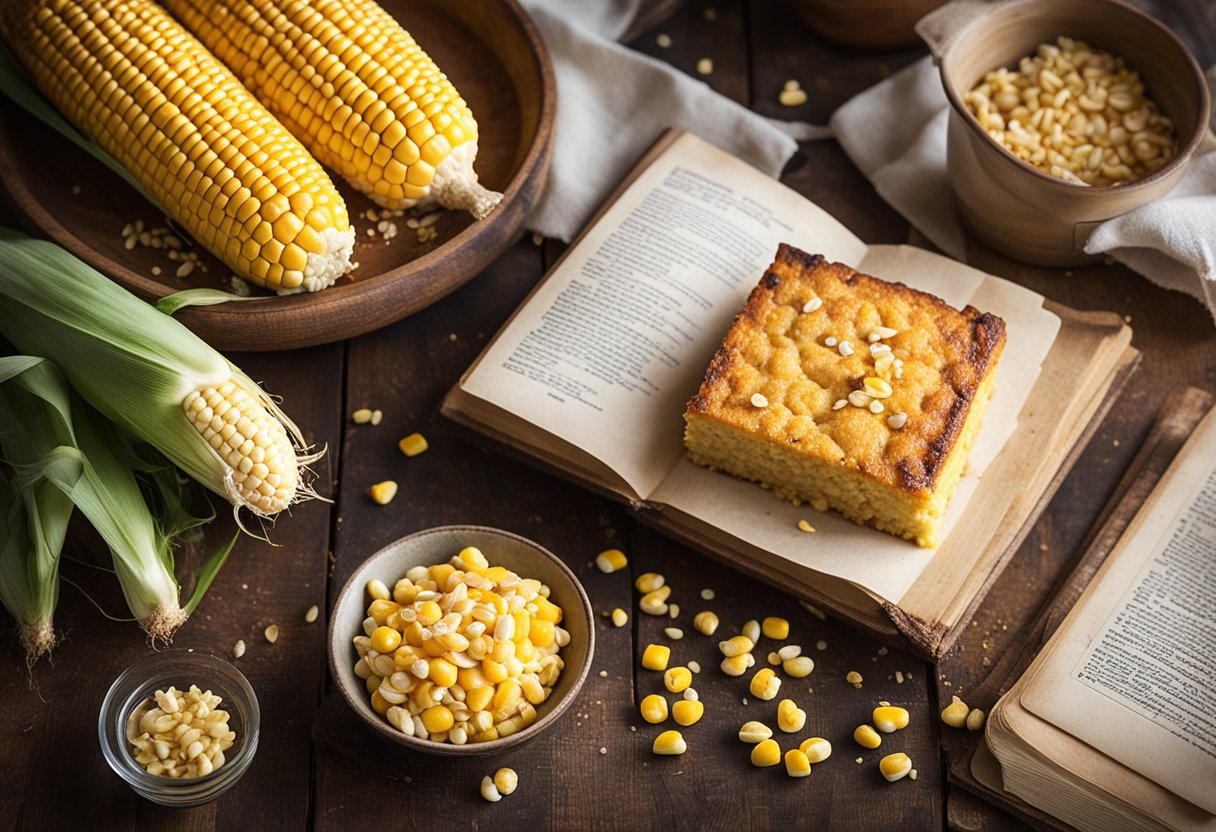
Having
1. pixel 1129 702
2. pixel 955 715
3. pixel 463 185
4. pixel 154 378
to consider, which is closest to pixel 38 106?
pixel 154 378

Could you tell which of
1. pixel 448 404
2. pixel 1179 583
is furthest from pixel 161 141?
Result: pixel 1179 583

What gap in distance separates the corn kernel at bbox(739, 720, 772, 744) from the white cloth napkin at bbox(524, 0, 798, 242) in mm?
1382

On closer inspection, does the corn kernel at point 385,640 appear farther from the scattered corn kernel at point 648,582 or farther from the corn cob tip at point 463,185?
the corn cob tip at point 463,185

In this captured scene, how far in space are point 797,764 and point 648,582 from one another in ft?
1.71

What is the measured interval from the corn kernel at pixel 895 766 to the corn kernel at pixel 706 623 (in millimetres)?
461

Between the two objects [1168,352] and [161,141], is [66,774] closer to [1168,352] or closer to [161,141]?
[161,141]

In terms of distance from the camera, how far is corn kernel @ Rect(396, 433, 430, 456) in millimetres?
3062

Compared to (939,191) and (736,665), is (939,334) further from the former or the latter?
(736,665)

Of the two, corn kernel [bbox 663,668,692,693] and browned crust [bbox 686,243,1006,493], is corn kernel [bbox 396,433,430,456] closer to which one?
browned crust [bbox 686,243,1006,493]

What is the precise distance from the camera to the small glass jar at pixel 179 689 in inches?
98.0

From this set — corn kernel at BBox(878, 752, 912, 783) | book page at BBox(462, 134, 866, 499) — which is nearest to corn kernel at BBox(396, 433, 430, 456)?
book page at BBox(462, 134, 866, 499)

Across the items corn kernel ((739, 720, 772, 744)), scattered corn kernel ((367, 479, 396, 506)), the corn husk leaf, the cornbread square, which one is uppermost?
the cornbread square

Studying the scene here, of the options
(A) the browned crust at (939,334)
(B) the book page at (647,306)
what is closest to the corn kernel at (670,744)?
(B) the book page at (647,306)

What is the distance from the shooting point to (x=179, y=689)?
2645 mm
